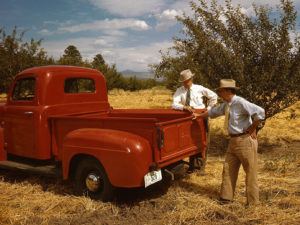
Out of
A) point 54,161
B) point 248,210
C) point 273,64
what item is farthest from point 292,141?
point 54,161

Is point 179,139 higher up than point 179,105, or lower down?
lower down

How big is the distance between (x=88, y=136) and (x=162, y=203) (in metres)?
1.36

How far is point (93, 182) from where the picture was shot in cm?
391

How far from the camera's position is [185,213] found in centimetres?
352

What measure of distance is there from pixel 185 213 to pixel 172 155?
76cm

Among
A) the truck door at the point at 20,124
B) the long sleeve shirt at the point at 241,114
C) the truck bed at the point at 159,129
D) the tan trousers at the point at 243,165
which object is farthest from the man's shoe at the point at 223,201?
the truck door at the point at 20,124

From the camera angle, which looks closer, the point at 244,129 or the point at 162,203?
the point at 244,129

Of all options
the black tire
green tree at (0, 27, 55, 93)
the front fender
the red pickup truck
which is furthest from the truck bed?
green tree at (0, 27, 55, 93)

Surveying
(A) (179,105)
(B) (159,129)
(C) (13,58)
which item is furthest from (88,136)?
(C) (13,58)

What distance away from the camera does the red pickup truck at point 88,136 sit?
11.6 feet

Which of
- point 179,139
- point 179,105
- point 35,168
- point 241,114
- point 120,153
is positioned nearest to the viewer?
point 120,153

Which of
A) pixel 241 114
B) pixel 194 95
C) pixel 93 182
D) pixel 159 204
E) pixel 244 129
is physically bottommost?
pixel 159 204

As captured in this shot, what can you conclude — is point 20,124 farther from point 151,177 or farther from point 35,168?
point 151,177

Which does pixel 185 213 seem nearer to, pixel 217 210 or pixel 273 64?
pixel 217 210
